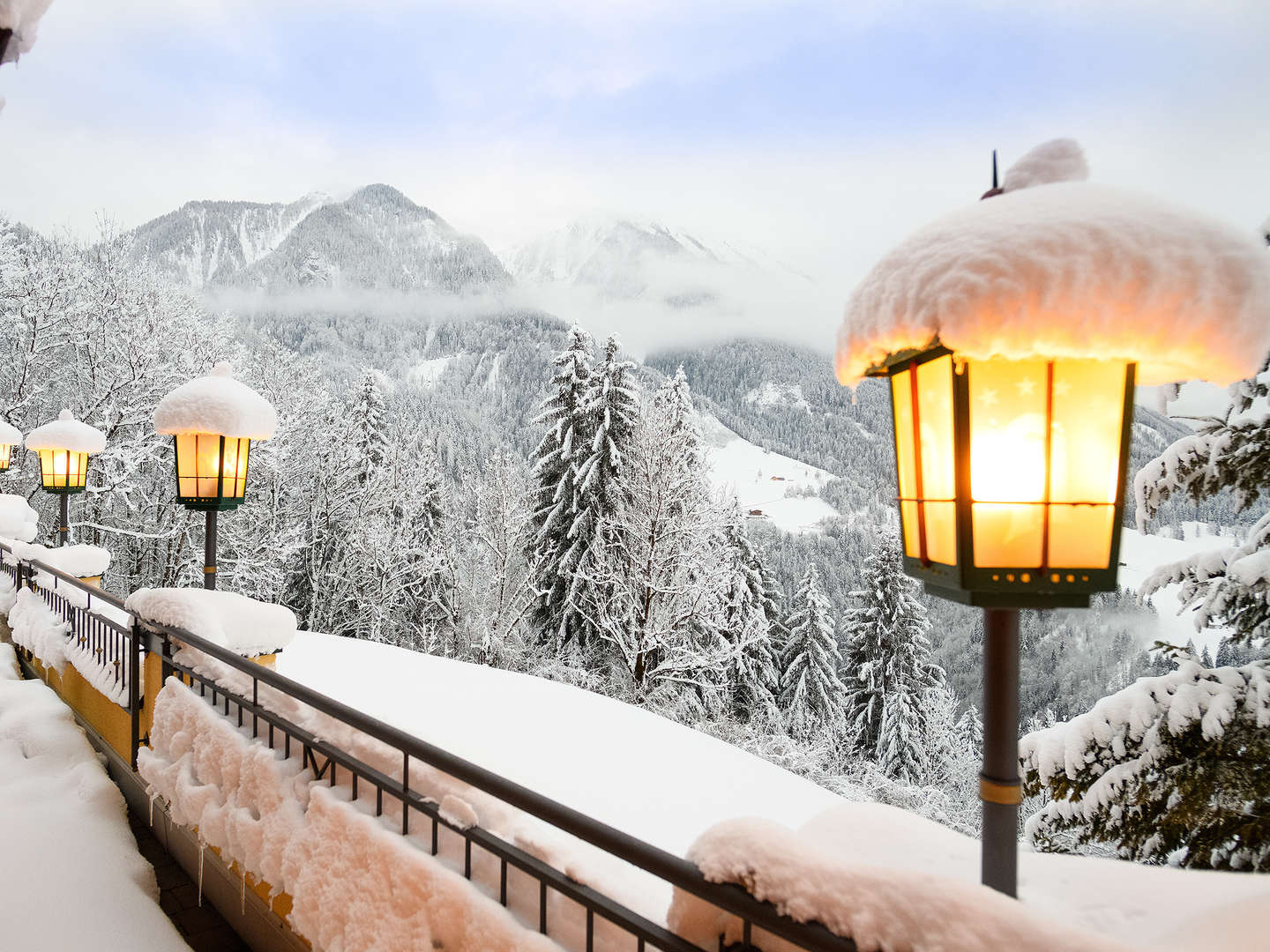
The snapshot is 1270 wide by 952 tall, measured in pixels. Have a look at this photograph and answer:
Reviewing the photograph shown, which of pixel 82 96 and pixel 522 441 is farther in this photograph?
pixel 522 441

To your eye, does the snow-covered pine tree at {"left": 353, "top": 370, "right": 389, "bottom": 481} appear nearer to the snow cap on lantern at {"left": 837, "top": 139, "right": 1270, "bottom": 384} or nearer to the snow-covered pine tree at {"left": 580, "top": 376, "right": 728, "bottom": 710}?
the snow-covered pine tree at {"left": 580, "top": 376, "right": 728, "bottom": 710}

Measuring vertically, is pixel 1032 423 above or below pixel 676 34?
below

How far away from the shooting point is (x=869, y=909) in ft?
3.94

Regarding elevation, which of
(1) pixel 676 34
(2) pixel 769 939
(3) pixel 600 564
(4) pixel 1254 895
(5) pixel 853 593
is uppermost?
(1) pixel 676 34

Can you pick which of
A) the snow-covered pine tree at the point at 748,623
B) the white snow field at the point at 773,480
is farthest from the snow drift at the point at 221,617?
the white snow field at the point at 773,480

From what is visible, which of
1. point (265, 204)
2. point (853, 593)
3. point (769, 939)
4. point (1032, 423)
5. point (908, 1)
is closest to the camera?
point (1032, 423)

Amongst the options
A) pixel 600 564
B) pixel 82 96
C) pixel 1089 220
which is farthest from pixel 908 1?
pixel 82 96

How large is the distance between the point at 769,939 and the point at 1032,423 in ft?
3.95

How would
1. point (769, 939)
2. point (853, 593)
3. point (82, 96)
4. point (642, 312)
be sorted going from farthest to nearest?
1. point (642, 312)
2. point (82, 96)
3. point (853, 593)
4. point (769, 939)

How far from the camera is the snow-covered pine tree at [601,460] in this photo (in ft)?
54.5

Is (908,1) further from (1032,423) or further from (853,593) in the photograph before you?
A: (1032,423)

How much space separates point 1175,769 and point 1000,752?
8.65ft

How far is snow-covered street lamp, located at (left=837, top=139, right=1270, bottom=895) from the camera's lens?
1.14 m

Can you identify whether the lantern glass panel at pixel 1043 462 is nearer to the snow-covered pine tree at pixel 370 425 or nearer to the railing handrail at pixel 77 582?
the railing handrail at pixel 77 582
